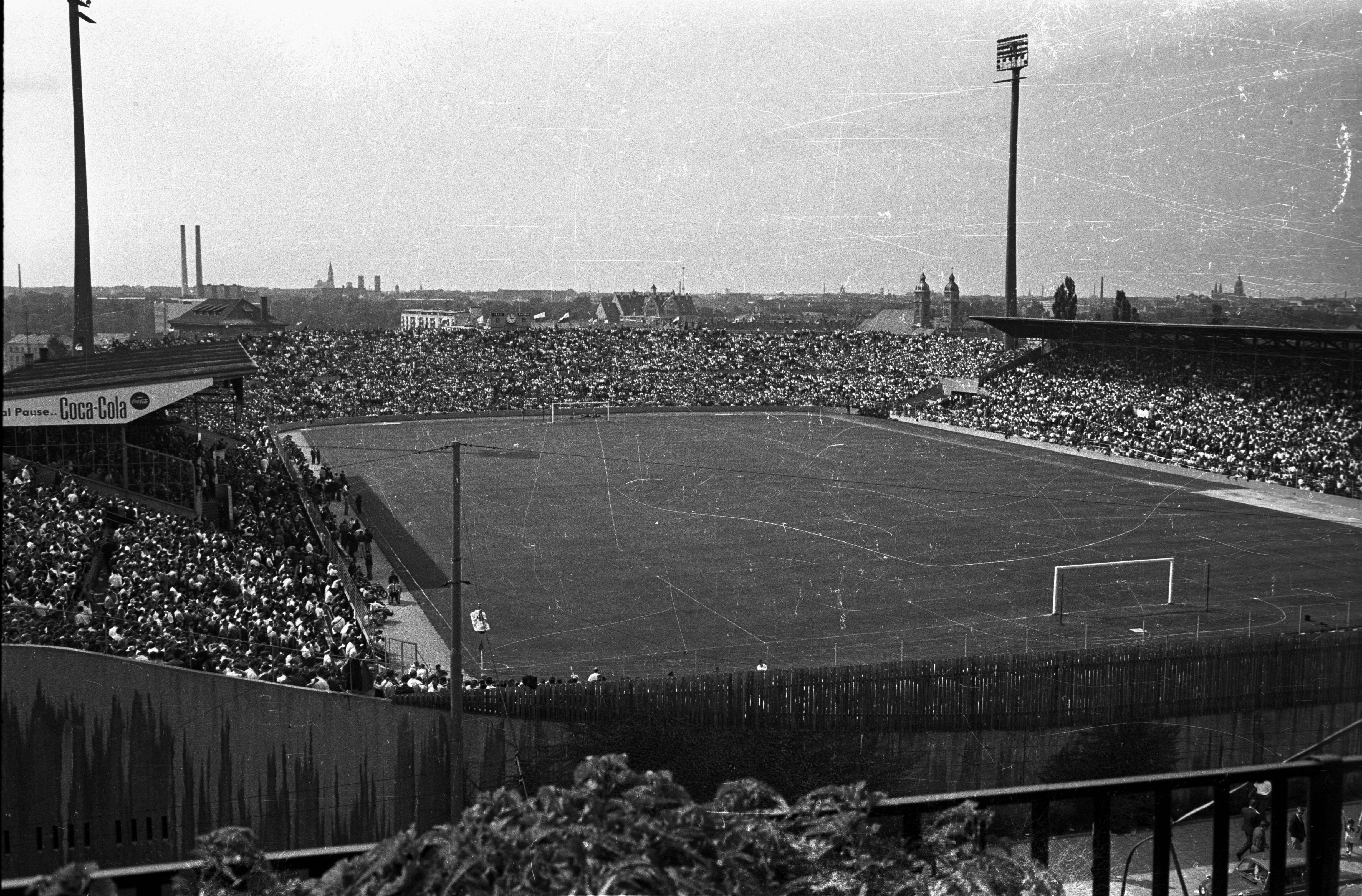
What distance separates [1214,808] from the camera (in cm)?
429

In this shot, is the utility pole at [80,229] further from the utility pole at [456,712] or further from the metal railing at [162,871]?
the metal railing at [162,871]

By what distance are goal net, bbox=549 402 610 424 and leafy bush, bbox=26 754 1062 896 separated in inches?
2544

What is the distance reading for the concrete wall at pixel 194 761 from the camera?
13.8 metres

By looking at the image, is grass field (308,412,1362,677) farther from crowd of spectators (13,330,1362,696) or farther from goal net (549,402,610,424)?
goal net (549,402,610,424)

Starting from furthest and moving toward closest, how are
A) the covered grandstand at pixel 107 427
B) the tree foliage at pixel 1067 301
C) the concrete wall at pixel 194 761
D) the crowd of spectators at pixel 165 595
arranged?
the tree foliage at pixel 1067 301 → the covered grandstand at pixel 107 427 → the crowd of spectators at pixel 165 595 → the concrete wall at pixel 194 761

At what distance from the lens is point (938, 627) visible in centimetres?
2483

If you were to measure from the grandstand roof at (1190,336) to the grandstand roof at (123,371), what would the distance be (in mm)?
38108

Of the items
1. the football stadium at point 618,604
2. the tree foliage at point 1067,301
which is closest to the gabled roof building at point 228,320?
the football stadium at point 618,604

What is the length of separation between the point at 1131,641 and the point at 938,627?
12.3 ft

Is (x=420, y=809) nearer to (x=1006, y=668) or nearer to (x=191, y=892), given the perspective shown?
(x=1006, y=668)

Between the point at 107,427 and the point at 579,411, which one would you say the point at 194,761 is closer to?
the point at 107,427

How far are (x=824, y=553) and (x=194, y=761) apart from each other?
20563mm

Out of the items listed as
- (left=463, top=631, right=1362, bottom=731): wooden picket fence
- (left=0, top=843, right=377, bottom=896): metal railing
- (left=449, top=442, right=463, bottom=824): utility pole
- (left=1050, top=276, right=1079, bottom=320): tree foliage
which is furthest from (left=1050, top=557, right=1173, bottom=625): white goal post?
(left=1050, top=276, right=1079, bottom=320): tree foliage

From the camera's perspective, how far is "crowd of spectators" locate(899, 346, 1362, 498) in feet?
146
